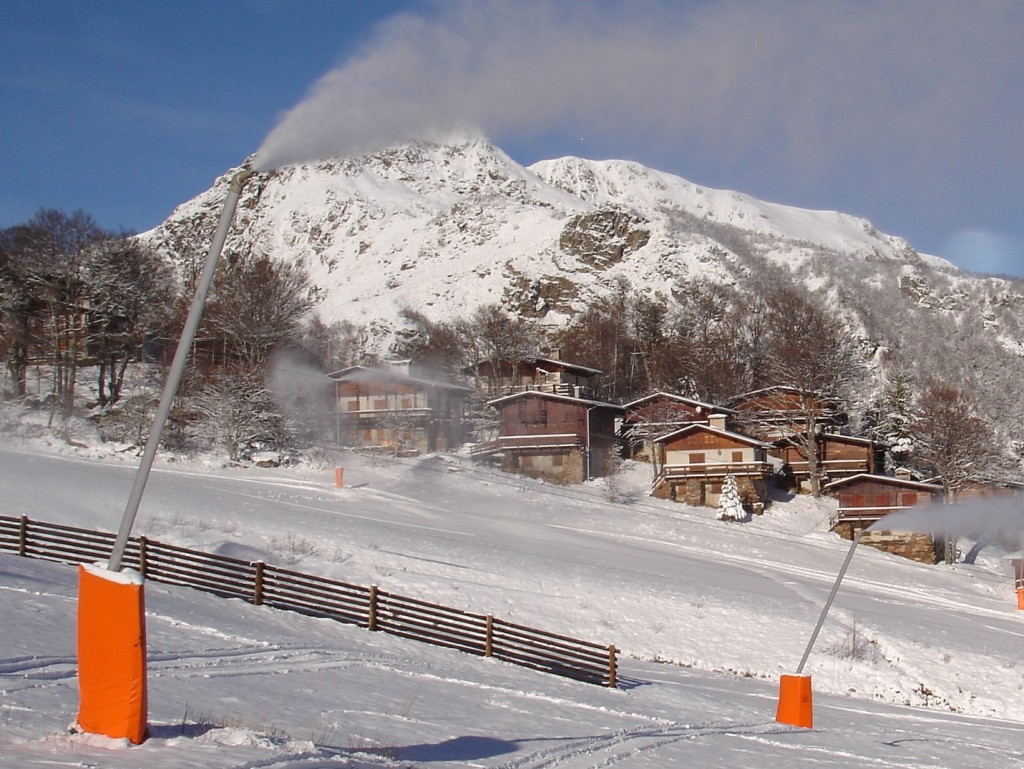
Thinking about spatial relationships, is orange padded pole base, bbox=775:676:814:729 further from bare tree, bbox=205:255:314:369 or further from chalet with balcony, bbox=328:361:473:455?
chalet with balcony, bbox=328:361:473:455

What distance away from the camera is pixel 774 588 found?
143 feet

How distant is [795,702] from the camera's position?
22062 millimetres

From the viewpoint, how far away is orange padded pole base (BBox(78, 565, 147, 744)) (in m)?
8.59

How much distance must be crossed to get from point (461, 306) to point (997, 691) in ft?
390

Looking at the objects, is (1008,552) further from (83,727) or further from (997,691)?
(83,727)

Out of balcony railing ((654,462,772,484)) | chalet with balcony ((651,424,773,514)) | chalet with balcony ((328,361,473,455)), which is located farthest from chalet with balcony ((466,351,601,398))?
balcony railing ((654,462,772,484))

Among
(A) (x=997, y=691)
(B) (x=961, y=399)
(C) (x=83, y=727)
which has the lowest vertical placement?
(A) (x=997, y=691)

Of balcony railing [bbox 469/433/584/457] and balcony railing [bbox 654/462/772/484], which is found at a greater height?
balcony railing [bbox 469/433/584/457]

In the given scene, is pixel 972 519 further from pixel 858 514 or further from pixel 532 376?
pixel 532 376

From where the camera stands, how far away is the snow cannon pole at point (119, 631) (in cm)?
859

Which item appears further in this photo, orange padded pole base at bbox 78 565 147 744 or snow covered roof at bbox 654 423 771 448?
snow covered roof at bbox 654 423 771 448

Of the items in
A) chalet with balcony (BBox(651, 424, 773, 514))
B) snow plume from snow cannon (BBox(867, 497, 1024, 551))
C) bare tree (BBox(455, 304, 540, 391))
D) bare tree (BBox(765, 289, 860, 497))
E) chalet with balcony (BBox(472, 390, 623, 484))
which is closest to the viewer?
snow plume from snow cannon (BBox(867, 497, 1024, 551))

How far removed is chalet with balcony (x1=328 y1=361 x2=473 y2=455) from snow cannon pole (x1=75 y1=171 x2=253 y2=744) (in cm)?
6955

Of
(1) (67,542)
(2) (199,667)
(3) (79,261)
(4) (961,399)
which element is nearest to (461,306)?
(4) (961,399)
